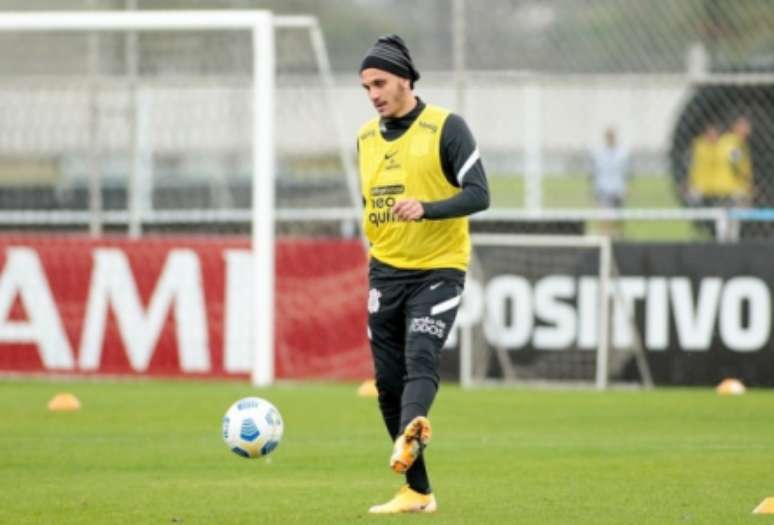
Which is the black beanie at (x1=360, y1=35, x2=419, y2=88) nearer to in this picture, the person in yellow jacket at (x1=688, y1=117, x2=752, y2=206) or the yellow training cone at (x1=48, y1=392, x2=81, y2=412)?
the yellow training cone at (x1=48, y1=392, x2=81, y2=412)

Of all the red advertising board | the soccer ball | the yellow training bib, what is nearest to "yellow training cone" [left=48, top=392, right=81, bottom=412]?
the red advertising board

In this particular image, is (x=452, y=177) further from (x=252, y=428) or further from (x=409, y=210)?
(x=252, y=428)

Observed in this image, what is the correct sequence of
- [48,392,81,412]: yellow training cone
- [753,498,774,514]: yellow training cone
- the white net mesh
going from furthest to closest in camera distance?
the white net mesh → [48,392,81,412]: yellow training cone → [753,498,774,514]: yellow training cone

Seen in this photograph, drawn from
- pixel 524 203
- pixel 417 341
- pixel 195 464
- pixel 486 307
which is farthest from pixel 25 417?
pixel 524 203

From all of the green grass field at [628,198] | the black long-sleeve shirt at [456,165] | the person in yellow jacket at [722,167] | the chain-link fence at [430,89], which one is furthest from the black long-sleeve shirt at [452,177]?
the person in yellow jacket at [722,167]

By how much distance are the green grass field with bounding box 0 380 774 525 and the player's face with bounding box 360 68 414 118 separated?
192 cm

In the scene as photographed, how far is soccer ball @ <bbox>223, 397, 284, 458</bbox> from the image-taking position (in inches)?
367

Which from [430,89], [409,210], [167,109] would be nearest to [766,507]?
[409,210]

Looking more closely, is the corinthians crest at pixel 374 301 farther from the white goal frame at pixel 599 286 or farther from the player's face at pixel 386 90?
the white goal frame at pixel 599 286

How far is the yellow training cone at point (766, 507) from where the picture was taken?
8.31 meters

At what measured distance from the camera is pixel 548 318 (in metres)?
16.2

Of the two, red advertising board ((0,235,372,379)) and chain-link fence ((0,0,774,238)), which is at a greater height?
chain-link fence ((0,0,774,238))

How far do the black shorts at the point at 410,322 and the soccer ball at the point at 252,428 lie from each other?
38.2 inches

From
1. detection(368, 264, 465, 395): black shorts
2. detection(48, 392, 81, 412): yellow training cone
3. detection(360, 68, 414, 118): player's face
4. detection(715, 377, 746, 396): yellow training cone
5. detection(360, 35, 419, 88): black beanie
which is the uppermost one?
detection(360, 35, 419, 88): black beanie
